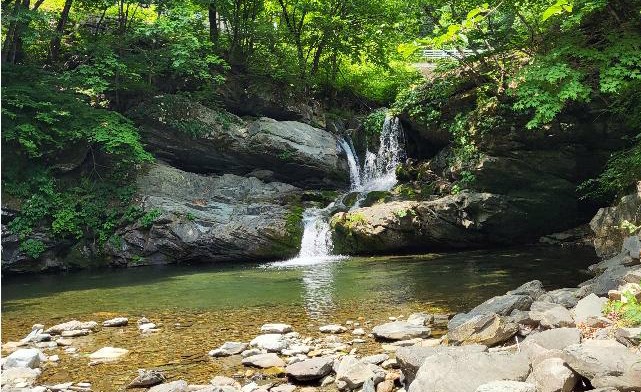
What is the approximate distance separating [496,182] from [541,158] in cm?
139

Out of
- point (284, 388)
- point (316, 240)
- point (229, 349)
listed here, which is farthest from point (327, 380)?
point (316, 240)

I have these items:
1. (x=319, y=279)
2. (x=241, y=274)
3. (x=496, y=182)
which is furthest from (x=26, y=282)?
(x=496, y=182)

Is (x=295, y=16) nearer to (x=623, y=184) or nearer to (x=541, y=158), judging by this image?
(x=541, y=158)

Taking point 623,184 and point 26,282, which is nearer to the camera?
point 623,184

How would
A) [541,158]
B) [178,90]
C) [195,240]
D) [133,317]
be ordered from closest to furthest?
[133,317] < [541,158] < [195,240] < [178,90]

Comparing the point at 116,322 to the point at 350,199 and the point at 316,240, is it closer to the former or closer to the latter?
the point at 316,240

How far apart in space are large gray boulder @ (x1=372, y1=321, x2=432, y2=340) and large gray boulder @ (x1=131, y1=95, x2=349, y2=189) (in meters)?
12.1

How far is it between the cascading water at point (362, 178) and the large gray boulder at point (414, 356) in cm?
1014

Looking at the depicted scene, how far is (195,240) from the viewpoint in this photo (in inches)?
611

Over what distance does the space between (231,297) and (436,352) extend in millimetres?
5866

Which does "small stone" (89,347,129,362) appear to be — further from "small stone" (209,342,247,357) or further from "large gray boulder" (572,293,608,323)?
"large gray boulder" (572,293,608,323)

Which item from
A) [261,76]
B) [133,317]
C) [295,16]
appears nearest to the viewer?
[133,317]

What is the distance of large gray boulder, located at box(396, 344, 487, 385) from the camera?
478 centimetres

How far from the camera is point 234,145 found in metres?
18.4
